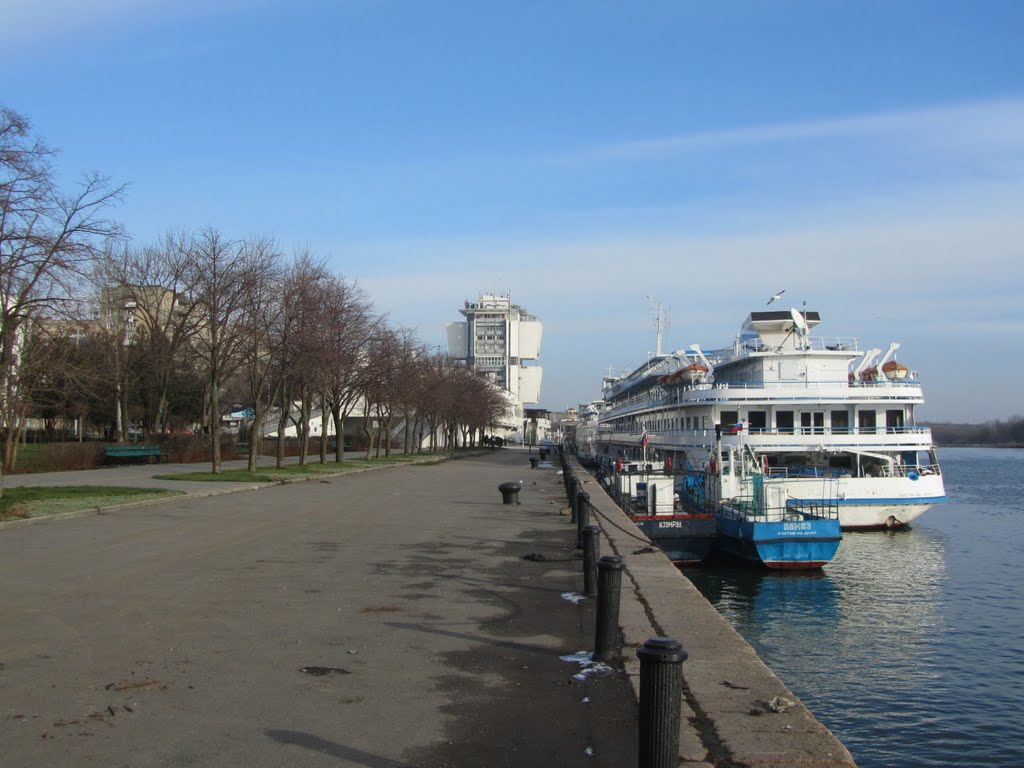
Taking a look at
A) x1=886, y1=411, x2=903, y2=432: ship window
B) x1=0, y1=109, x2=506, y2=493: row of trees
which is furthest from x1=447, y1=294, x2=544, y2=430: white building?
x1=886, y1=411, x2=903, y2=432: ship window

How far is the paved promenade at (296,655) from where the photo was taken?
619 centimetres

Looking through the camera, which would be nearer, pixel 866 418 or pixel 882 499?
pixel 882 499

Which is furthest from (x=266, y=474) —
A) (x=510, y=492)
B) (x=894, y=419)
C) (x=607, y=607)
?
(x=607, y=607)

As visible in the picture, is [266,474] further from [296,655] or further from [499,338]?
[499,338]

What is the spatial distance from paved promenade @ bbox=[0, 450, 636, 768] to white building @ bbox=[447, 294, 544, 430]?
155189mm

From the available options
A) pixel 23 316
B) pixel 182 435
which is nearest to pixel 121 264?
pixel 182 435

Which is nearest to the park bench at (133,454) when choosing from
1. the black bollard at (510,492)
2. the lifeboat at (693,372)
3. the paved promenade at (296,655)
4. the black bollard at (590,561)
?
the black bollard at (510,492)

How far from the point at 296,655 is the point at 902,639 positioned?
13.0 m

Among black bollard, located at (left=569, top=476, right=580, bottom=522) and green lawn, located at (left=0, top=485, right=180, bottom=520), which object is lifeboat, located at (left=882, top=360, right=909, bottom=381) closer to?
black bollard, located at (left=569, top=476, right=580, bottom=522)

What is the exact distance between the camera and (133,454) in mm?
45312

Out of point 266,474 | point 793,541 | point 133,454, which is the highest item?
point 133,454

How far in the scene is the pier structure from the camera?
6.15m

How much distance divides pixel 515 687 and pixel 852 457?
31089 millimetres

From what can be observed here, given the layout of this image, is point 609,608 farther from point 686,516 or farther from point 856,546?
point 856,546
